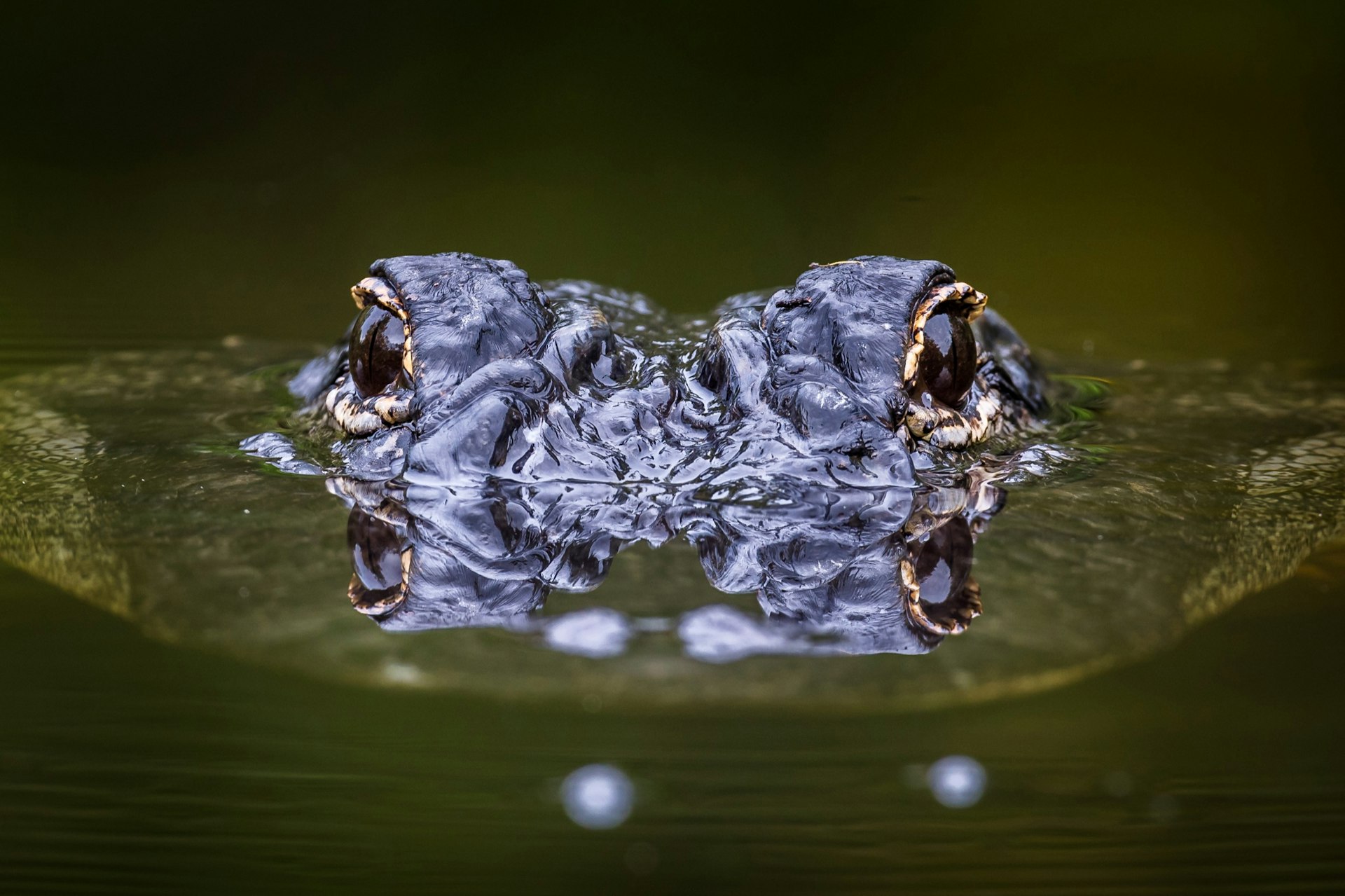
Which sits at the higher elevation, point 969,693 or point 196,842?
point 969,693

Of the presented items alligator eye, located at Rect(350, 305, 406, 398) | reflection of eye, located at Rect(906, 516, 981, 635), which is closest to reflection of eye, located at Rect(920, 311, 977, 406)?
reflection of eye, located at Rect(906, 516, 981, 635)

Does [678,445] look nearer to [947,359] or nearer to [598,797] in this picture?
[947,359]

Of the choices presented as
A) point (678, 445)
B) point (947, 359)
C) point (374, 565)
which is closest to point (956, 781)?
point (374, 565)

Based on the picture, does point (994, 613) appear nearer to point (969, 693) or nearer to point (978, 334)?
point (969, 693)

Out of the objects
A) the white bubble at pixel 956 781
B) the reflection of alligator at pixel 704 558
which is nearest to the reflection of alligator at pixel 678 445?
the reflection of alligator at pixel 704 558

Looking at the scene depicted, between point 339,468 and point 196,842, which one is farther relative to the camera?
point 339,468

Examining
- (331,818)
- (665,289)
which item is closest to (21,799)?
(331,818)

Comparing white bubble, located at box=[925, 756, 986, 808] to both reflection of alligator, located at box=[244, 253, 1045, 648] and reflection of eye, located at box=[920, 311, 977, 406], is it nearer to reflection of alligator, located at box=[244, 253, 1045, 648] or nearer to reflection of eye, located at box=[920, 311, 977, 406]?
reflection of alligator, located at box=[244, 253, 1045, 648]
